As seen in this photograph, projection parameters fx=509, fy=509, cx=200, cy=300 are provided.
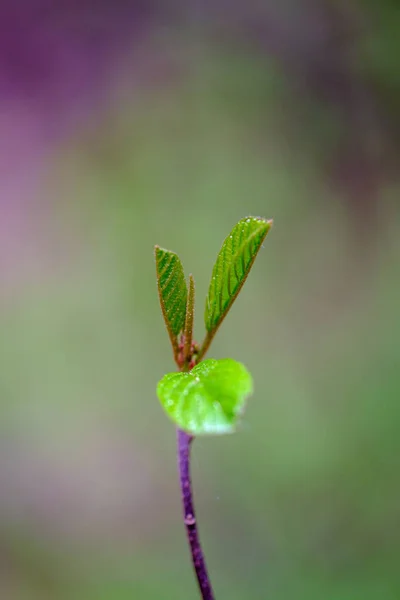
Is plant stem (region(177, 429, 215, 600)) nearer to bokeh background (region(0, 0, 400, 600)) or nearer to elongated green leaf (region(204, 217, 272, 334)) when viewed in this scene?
elongated green leaf (region(204, 217, 272, 334))

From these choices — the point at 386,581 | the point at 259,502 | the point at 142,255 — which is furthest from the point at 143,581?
the point at 142,255

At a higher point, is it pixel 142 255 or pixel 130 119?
pixel 130 119

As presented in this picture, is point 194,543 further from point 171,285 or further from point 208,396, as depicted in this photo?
point 171,285

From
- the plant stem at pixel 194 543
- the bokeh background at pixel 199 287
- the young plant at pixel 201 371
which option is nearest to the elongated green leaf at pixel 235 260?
the young plant at pixel 201 371

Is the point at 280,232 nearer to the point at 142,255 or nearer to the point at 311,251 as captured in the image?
the point at 311,251

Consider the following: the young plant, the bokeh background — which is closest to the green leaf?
the young plant

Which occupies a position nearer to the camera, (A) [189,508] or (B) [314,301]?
(A) [189,508]

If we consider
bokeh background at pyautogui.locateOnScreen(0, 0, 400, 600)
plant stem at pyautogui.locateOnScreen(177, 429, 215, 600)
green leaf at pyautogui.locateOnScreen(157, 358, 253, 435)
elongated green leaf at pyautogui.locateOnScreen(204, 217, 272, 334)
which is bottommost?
plant stem at pyautogui.locateOnScreen(177, 429, 215, 600)

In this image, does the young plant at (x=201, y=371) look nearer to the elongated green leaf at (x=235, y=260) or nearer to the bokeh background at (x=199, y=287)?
the elongated green leaf at (x=235, y=260)
